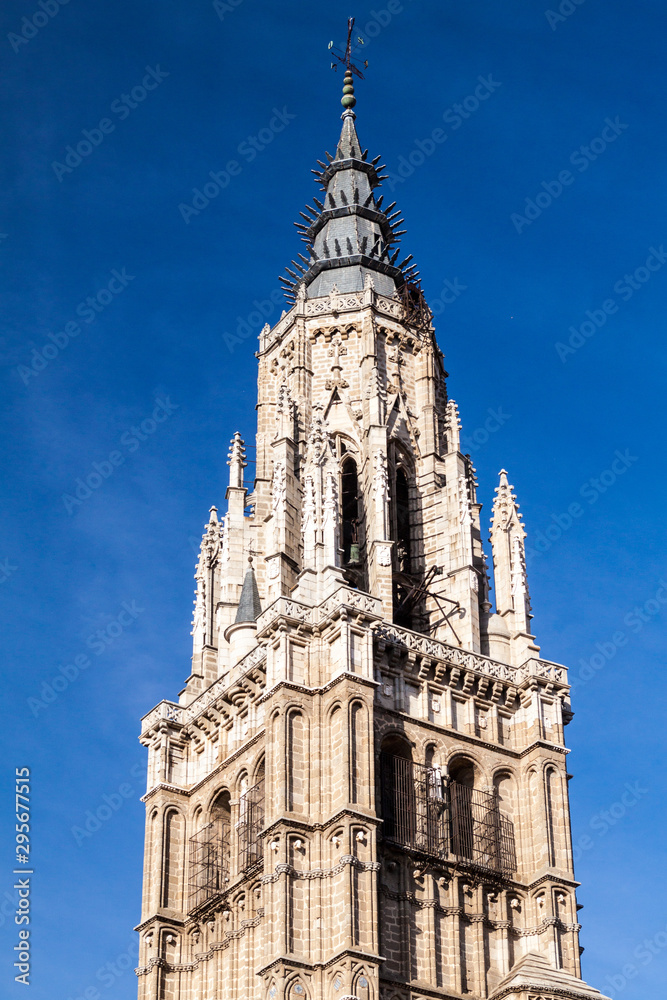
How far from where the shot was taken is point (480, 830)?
49.4m

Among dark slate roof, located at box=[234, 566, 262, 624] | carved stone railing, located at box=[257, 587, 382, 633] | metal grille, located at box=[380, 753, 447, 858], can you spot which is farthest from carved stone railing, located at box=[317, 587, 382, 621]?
dark slate roof, located at box=[234, 566, 262, 624]

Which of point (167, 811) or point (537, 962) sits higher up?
point (167, 811)

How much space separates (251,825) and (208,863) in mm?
2606

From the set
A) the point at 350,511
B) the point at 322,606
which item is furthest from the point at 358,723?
the point at 350,511

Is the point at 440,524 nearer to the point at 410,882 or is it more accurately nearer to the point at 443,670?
the point at 443,670

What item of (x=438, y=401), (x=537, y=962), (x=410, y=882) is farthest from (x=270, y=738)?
(x=438, y=401)

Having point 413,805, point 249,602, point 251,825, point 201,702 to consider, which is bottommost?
point 251,825

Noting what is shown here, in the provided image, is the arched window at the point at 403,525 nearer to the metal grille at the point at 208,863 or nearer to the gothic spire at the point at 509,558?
the gothic spire at the point at 509,558

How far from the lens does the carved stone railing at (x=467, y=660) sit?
5016 centimetres

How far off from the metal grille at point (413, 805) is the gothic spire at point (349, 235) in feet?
57.3

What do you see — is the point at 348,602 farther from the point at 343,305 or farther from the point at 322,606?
the point at 343,305

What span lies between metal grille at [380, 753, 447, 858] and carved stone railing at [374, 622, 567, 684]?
3.16 metres

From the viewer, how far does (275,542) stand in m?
53.1

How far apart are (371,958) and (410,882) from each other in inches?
146
